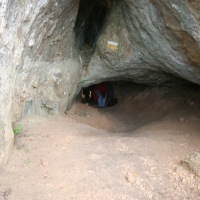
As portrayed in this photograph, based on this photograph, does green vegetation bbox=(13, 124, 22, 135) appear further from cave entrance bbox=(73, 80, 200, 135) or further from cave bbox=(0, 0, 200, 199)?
cave entrance bbox=(73, 80, 200, 135)

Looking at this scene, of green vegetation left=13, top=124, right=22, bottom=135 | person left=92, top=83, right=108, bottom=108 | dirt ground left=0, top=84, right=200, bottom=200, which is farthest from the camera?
person left=92, top=83, right=108, bottom=108

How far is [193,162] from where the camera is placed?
3.24 metres

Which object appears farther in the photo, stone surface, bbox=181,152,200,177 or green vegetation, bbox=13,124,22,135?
green vegetation, bbox=13,124,22,135

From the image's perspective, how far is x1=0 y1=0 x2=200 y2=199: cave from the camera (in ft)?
10.3

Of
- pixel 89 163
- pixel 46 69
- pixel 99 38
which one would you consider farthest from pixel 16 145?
pixel 99 38

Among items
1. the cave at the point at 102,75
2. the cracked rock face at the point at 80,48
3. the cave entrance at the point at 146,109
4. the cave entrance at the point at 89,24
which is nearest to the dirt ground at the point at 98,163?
the cave at the point at 102,75

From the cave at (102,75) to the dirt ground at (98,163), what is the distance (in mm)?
18

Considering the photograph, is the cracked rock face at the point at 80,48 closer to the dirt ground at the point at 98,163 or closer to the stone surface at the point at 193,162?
the dirt ground at the point at 98,163

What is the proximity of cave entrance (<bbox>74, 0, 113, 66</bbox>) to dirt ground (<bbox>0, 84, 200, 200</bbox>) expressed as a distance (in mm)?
1708

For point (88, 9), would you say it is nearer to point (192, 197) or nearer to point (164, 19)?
point (164, 19)

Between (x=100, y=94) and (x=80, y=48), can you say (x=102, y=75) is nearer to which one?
(x=80, y=48)

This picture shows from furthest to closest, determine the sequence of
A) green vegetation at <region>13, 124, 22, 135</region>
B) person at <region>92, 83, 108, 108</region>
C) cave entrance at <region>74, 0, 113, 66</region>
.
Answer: person at <region>92, 83, 108, 108</region> → cave entrance at <region>74, 0, 113, 66</region> → green vegetation at <region>13, 124, 22, 135</region>

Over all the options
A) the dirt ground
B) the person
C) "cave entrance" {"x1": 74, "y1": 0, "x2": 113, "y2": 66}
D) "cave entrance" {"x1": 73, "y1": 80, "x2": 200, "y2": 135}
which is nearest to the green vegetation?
the dirt ground

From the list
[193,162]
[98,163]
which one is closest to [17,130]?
[98,163]
